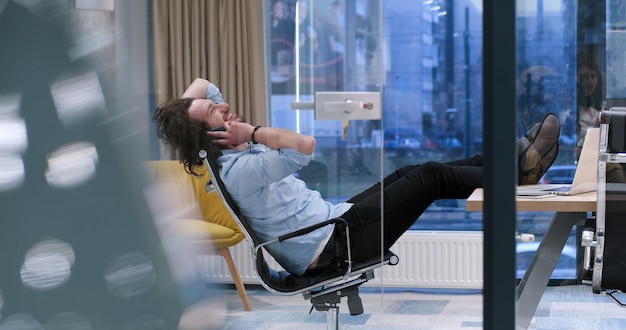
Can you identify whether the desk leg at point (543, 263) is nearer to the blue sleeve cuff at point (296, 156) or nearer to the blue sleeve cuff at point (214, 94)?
the blue sleeve cuff at point (296, 156)

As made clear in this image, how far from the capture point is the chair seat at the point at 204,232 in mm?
2535

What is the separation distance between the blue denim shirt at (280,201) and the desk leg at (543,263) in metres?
0.55

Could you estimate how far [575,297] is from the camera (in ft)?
8.63

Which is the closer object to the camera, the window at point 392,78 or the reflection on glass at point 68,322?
the window at point 392,78

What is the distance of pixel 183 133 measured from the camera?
2.53 meters

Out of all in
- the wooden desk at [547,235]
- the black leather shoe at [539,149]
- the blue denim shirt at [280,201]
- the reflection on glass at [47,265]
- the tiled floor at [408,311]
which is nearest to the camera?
the black leather shoe at [539,149]

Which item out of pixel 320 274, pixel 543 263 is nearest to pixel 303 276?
pixel 320 274

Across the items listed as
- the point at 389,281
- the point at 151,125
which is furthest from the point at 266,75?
the point at 389,281

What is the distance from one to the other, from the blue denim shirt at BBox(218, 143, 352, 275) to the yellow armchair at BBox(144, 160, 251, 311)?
7cm

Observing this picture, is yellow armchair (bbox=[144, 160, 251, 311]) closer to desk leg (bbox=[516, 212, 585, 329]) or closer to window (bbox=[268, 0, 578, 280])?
window (bbox=[268, 0, 578, 280])

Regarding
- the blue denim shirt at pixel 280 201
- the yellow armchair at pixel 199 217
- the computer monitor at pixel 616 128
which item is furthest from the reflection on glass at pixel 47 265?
the computer monitor at pixel 616 128

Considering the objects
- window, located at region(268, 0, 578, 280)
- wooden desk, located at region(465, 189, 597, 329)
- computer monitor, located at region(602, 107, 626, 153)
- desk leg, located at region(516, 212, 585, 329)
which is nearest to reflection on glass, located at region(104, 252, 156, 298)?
window, located at region(268, 0, 578, 280)

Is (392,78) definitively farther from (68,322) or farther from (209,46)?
(68,322)

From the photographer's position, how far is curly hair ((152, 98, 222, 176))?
2.48 metres
